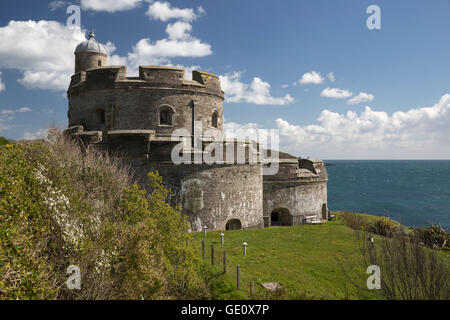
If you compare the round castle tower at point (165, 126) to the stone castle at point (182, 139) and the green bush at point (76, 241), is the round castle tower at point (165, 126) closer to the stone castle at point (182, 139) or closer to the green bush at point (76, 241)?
the stone castle at point (182, 139)

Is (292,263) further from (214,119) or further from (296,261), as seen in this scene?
(214,119)

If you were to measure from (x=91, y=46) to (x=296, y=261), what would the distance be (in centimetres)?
1873

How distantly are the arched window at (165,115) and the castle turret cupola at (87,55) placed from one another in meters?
6.30

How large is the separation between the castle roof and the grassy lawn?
14.4 meters

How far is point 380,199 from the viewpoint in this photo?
59781 millimetres

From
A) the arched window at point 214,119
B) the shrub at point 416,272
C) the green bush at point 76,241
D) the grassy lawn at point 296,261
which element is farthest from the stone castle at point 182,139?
the shrub at point 416,272

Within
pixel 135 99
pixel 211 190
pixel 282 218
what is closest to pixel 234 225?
pixel 211 190

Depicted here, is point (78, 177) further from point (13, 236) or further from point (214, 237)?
point (214, 237)

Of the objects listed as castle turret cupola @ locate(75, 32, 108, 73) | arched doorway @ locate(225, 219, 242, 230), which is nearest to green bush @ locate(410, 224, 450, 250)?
arched doorway @ locate(225, 219, 242, 230)

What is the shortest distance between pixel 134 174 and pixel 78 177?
4.94 metres

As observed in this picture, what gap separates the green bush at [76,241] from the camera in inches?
234

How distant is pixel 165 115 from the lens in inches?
752
